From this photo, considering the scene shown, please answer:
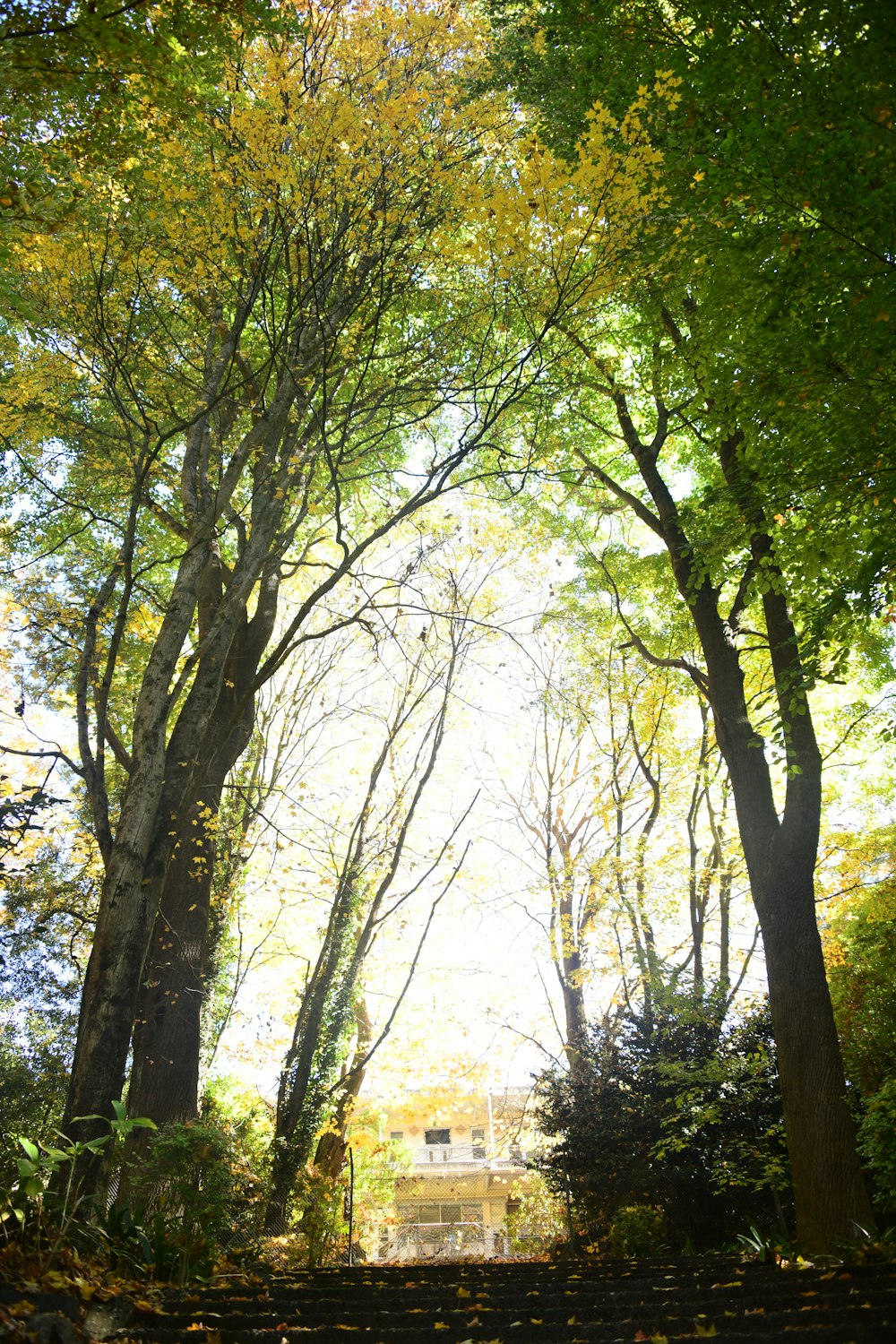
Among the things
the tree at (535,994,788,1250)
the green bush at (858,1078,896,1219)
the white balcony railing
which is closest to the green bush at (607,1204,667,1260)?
the tree at (535,994,788,1250)

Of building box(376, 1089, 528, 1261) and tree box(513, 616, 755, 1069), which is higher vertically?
tree box(513, 616, 755, 1069)

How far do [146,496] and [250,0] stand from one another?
4.49m

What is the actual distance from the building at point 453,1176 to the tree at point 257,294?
38.6ft

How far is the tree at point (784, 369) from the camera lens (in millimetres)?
5105

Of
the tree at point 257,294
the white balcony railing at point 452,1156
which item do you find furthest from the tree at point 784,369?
the white balcony railing at point 452,1156

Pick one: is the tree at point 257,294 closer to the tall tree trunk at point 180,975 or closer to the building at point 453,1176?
the tall tree trunk at point 180,975

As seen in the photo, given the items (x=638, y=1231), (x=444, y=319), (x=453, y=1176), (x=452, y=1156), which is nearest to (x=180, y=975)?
(x=638, y=1231)

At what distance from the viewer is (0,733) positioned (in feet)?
46.5

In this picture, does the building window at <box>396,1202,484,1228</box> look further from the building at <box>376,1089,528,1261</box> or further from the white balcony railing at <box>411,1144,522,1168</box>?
the white balcony railing at <box>411,1144,522,1168</box>

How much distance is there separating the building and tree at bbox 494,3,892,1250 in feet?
35.0

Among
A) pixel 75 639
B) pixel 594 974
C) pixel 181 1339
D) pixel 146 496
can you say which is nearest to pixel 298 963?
pixel 594 974

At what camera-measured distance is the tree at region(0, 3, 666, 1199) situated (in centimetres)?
500

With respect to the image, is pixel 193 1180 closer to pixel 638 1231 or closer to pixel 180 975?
pixel 180 975

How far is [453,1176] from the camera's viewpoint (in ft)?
81.7
